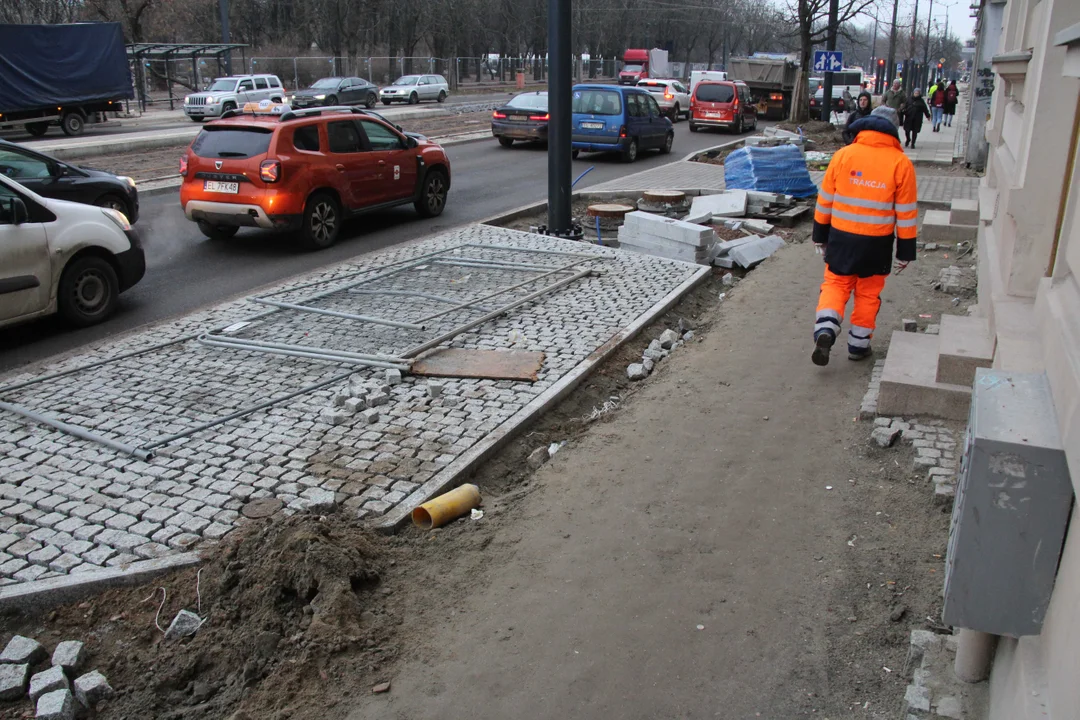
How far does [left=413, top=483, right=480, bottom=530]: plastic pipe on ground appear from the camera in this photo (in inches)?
193

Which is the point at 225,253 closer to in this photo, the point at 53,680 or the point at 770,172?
the point at 770,172

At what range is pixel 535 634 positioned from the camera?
3.86 meters

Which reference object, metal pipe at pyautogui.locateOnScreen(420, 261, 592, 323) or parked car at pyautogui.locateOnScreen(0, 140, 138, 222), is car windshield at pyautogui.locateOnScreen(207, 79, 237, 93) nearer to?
parked car at pyautogui.locateOnScreen(0, 140, 138, 222)

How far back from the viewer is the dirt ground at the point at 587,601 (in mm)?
3521

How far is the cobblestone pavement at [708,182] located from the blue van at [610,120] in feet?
4.79

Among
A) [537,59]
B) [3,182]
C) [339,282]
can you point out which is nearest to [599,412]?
[339,282]

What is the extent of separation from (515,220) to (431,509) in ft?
32.2

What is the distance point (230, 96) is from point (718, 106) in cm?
1906

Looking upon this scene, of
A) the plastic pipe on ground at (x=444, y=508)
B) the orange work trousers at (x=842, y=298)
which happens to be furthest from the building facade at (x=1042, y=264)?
the plastic pipe on ground at (x=444, y=508)

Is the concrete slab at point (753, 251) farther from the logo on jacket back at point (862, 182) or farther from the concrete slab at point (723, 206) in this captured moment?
the logo on jacket back at point (862, 182)

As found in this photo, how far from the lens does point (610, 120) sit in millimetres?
21656

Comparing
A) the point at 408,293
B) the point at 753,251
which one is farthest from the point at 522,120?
the point at 408,293

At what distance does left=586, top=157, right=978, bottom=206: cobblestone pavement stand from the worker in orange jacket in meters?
9.91

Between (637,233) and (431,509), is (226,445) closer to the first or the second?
(431,509)
